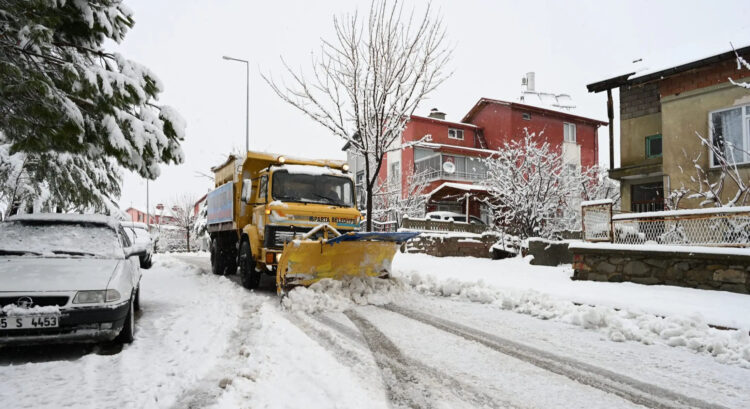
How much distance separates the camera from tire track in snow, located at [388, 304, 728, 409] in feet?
11.8

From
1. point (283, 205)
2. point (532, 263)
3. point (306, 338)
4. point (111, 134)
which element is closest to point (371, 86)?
point (283, 205)

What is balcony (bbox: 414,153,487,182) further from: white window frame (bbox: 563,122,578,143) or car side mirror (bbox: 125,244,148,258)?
car side mirror (bbox: 125,244,148,258)

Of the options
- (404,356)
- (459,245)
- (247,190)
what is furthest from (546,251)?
(404,356)

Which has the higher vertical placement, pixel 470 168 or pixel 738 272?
pixel 470 168

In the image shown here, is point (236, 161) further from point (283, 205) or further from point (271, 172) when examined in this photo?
point (283, 205)

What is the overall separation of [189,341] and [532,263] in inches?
423

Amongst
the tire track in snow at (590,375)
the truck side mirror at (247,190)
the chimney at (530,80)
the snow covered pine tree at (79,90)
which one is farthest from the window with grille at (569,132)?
the snow covered pine tree at (79,90)

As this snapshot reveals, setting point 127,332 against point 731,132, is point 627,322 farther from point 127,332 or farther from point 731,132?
point 731,132

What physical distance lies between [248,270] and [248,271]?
21 millimetres

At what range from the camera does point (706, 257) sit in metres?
7.48

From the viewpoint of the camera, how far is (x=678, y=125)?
13.4m

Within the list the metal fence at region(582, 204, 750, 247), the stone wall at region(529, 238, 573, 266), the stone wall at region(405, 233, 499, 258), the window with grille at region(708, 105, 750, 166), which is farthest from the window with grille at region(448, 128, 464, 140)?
the metal fence at region(582, 204, 750, 247)

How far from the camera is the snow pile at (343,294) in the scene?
714 cm

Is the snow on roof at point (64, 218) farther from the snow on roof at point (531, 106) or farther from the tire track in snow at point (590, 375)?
the snow on roof at point (531, 106)
